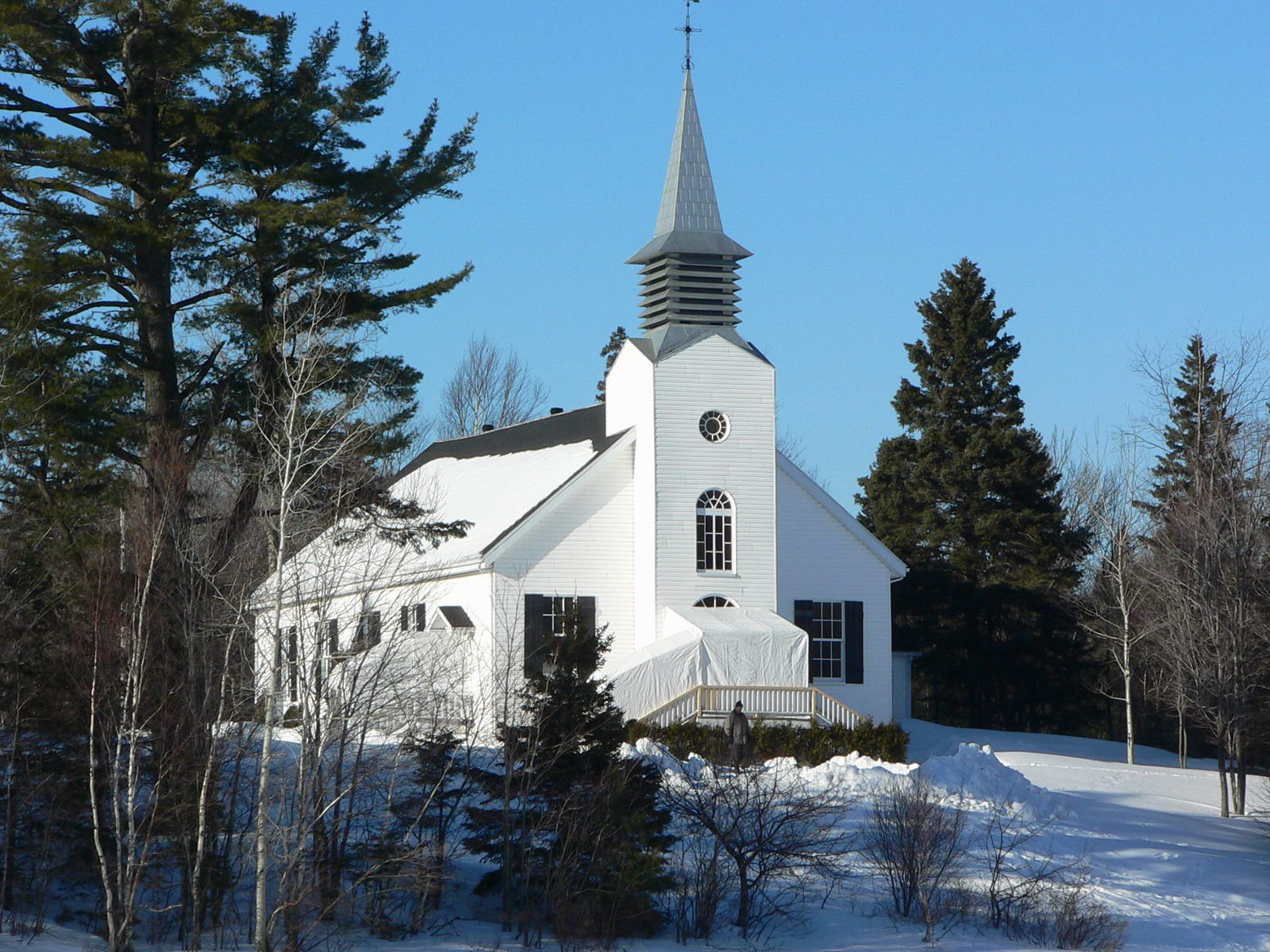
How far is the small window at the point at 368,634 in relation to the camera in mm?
17411

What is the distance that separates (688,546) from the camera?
3139 centimetres

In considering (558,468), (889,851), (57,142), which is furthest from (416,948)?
(558,468)

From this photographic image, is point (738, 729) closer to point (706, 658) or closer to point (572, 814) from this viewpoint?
point (706, 658)

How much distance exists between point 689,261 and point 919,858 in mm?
16073

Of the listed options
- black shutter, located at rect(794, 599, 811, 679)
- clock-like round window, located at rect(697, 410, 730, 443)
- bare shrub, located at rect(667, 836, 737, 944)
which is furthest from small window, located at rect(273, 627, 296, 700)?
black shutter, located at rect(794, 599, 811, 679)

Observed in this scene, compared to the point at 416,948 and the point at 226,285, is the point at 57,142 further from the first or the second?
the point at 416,948

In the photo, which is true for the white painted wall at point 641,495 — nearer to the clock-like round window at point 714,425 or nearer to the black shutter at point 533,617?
the clock-like round window at point 714,425

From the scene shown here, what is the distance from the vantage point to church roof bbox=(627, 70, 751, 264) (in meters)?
32.7

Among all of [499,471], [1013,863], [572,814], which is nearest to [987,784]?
[1013,863]

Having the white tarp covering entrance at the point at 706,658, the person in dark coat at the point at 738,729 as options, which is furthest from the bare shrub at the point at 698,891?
the white tarp covering entrance at the point at 706,658

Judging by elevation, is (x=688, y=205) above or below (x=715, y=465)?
above

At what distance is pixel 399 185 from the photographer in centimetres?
2470

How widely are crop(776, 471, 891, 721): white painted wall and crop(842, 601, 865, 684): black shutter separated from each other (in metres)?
0.10

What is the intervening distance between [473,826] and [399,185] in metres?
10.6
